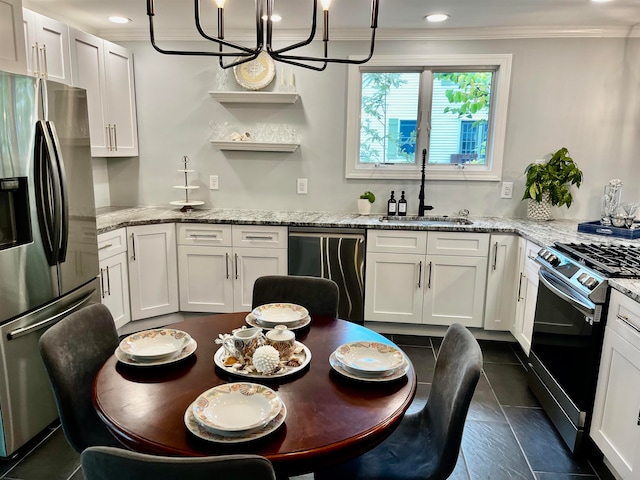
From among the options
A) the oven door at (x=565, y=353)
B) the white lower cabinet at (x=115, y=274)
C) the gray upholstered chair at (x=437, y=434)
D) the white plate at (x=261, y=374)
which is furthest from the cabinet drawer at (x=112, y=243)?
the oven door at (x=565, y=353)

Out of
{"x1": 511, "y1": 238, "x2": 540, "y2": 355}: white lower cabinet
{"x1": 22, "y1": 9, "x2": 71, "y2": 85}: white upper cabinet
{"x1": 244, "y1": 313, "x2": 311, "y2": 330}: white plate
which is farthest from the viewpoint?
{"x1": 511, "y1": 238, "x2": 540, "y2": 355}: white lower cabinet

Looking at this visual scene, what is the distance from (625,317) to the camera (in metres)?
1.82

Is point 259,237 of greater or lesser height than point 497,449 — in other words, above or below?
above

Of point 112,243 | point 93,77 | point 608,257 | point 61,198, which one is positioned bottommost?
point 112,243

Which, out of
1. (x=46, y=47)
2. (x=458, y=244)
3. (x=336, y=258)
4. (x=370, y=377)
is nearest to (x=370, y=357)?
(x=370, y=377)

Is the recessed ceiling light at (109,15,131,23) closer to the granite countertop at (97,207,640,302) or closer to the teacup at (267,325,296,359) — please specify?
the granite countertop at (97,207,640,302)

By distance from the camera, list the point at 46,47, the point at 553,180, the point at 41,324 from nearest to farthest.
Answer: the point at 41,324 → the point at 46,47 → the point at 553,180

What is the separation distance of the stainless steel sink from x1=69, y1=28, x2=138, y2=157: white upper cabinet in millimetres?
2184

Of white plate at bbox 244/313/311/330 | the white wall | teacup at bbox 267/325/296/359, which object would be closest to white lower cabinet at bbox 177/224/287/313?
the white wall

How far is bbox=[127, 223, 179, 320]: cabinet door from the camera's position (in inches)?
129

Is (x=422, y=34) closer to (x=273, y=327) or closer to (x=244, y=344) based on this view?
(x=273, y=327)

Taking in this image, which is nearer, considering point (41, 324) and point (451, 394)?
point (451, 394)

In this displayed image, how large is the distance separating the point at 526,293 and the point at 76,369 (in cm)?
265

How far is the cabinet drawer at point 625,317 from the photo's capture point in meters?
1.74
